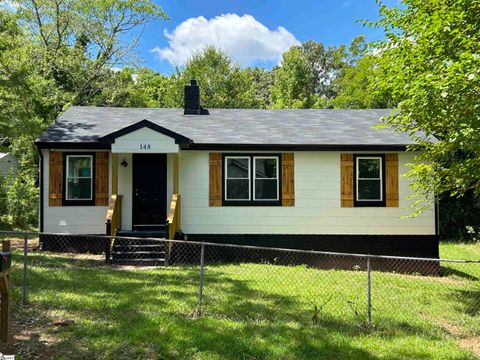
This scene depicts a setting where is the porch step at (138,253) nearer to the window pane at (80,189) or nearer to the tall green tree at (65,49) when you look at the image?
the window pane at (80,189)

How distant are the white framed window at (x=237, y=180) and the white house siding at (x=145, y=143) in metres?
1.74

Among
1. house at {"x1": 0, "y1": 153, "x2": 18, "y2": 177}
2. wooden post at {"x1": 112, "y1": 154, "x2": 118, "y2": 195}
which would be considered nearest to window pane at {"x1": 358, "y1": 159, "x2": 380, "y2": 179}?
wooden post at {"x1": 112, "y1": 154, "x2": 118, "y2": 195}

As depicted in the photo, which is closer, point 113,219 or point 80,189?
point 113,219

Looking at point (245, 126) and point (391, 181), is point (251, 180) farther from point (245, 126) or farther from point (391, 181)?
point (391, 181)

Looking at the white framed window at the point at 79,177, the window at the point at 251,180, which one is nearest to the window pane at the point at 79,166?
the white framed window at the point at 79,177

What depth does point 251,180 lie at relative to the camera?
38.6 feet

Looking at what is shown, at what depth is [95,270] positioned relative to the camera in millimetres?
9047

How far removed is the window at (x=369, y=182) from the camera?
465 inches

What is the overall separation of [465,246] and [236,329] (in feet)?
43.4

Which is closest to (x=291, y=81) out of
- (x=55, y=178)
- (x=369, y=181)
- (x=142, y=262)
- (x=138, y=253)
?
(x=369, y=181)

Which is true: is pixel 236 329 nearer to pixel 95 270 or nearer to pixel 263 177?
pixel 95 270

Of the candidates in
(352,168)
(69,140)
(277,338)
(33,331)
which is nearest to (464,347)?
(277,338)

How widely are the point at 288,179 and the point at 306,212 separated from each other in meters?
1.07

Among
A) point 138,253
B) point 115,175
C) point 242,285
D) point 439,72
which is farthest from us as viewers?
point 115,175
